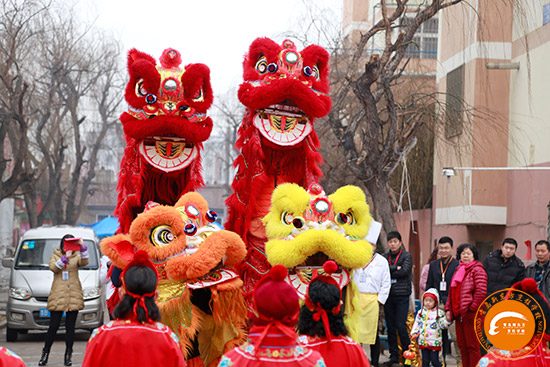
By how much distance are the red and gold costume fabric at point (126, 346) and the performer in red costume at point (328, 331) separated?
829 millimetres

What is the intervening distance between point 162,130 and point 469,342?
4.08m

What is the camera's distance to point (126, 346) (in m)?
5.05

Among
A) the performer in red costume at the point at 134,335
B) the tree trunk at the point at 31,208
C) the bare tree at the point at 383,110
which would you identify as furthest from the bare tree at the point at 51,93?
the performer in red costume at the point at 134,335

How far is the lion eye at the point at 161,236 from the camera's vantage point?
283 inches

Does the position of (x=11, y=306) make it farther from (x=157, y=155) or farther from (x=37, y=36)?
(x=37, y=36)

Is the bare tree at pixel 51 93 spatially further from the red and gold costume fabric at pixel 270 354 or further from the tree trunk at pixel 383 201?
the red and gold costume fabric at pixel 270 354

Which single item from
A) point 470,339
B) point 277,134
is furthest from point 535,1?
point 277,134

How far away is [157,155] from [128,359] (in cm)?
421

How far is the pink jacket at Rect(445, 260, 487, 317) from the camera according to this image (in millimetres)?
9656

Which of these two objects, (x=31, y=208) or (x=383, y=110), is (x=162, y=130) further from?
(x=31, y=208)

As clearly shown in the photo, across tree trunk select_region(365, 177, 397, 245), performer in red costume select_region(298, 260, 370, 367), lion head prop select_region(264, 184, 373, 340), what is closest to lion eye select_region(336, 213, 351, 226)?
lion head prop select_region(264, 184, 373, 340)

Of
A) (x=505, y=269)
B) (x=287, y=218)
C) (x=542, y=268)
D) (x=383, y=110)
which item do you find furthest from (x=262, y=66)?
(x=383, y=110)

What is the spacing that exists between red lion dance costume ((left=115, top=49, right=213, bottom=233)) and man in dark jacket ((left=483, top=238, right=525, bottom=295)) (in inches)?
142

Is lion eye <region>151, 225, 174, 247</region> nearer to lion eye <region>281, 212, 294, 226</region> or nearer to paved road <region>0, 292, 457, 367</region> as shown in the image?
lion eye <region>281, 212, 294, 226</region>
